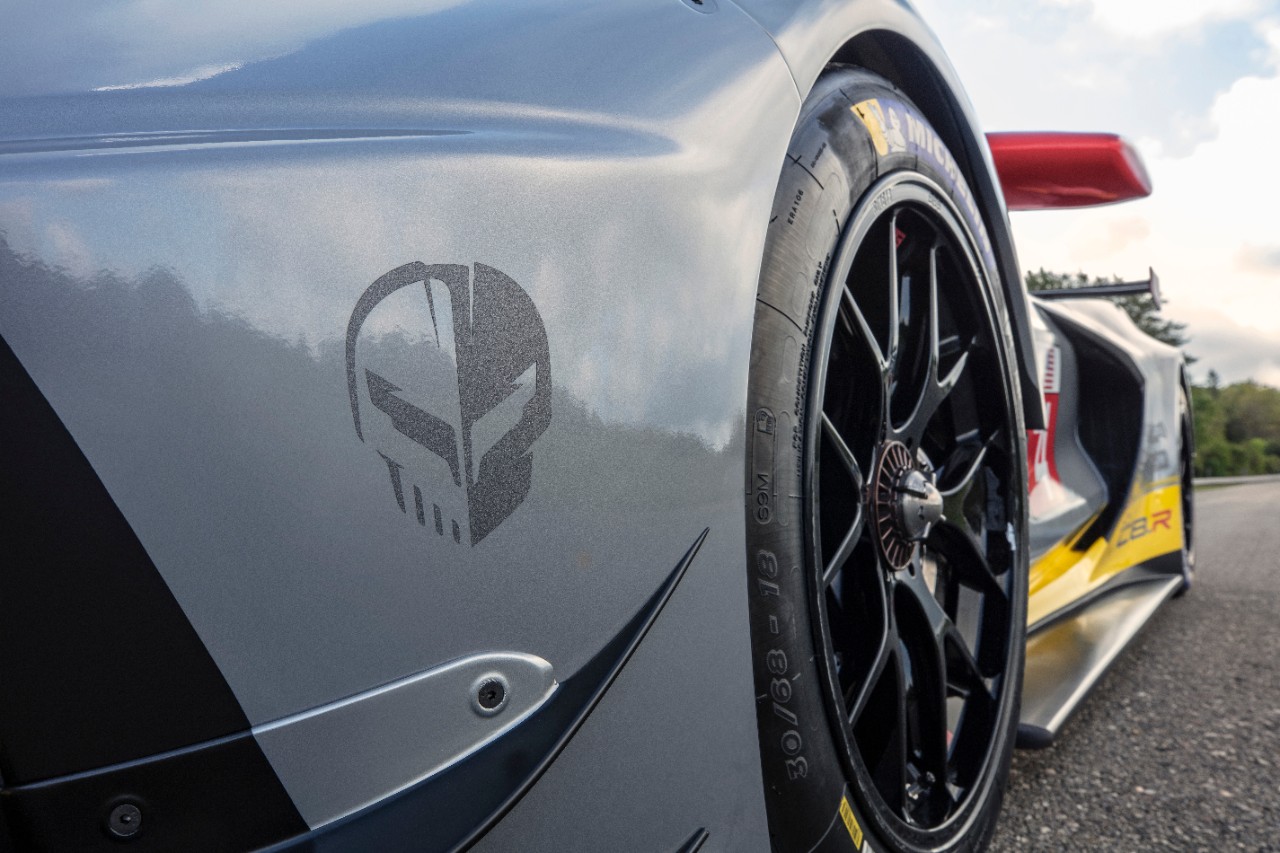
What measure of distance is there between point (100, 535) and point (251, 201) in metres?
0.24

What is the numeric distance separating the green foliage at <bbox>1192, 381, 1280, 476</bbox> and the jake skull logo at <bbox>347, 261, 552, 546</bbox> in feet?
166

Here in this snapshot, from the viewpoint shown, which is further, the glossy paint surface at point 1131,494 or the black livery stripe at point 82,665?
the glossy paint surface at point 1131,494

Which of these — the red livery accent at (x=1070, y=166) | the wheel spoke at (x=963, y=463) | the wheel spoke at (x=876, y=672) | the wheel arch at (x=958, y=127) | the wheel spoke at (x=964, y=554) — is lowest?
the wheel spoke at (x=876, y=672)

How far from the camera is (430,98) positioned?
2.40ft

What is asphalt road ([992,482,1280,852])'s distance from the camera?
1.54 metres

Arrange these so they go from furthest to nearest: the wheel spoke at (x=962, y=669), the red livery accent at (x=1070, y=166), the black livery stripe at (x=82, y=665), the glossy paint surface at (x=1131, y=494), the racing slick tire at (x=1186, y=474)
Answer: the racing slick tire at (x=1186, y=474)
the glossy paint surface at (x=1131, y=494)
the red livery accent at (x=1070, y=166)
the wheel spoke at (x=962, y=669)
the black livery stripe at (x=82, y=665)

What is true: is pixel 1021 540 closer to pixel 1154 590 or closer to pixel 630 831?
pixel 630 831

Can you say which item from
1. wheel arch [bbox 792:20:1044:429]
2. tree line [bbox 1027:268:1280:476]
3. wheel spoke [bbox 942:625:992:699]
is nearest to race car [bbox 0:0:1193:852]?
wheel arch [bbox 792:20:1044:429]

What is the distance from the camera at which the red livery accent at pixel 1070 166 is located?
2.29m

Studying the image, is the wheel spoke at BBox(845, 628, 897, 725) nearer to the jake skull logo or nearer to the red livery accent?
the jake skull logo

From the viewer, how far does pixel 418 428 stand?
68cm

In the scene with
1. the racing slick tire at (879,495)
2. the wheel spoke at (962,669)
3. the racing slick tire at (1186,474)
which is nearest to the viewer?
the racing slick tire at (879,495)

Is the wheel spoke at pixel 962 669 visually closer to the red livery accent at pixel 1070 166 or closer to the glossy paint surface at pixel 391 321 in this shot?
the glossy paint surface at pixel 391 321

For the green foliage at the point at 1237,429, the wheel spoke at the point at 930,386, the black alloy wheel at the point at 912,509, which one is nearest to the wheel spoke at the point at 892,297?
the black alloy wheel at the point at 912,509
